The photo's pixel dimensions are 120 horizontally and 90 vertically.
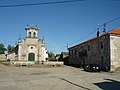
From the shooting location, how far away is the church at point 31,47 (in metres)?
50.0

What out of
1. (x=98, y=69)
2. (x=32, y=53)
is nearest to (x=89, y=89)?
(x=98, y=69)

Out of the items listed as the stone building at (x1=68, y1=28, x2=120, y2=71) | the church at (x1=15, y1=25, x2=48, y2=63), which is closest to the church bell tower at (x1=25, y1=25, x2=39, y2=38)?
the church at (x1=15, y1=25, x2=48, y2=63)

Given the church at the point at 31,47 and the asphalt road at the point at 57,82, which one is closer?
the asphalt road at the point at 57,82

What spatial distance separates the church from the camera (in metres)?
50.0

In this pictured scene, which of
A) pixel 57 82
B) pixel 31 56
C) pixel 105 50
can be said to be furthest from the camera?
pixel 31 56

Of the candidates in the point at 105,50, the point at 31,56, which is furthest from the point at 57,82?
the point at 31,56

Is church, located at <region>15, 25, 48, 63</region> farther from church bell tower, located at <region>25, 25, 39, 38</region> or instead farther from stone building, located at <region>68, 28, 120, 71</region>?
stone building, located at <region>68, 28, 120, 71</region>

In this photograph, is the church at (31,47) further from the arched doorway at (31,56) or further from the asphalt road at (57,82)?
the asphalt road at (57,82)

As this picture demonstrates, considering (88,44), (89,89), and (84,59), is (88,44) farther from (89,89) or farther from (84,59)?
(89,89)

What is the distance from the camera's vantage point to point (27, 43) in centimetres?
5069

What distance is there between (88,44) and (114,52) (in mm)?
10056

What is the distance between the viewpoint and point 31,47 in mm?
50812

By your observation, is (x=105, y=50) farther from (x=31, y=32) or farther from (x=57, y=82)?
(x=31, y=32)

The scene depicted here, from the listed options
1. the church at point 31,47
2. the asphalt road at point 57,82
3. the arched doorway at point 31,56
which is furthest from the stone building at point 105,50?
the arched doorway at point 31,56
